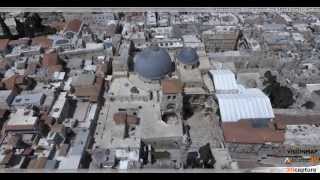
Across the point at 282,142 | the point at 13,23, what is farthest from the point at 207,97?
the point at 13,23

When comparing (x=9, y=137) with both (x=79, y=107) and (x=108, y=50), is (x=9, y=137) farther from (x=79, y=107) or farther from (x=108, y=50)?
(x=108, y=50)

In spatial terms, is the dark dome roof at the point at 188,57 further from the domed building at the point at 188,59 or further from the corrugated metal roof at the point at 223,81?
the corrugated metal roof at the point at 223,81

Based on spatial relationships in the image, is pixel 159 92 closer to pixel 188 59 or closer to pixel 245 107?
pixel 188 59

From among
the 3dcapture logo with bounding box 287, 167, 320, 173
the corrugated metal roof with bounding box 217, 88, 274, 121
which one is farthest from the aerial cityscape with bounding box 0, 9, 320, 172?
the 3dcapture logo with bounding box 287, 167, 320, 173

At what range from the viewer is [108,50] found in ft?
52.1

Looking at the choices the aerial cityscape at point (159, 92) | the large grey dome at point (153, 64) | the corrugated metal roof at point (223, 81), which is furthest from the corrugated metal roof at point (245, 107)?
the large grey dome at point (153, 64)

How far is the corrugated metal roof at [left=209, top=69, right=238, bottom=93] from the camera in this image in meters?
13.4

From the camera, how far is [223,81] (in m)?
13.6

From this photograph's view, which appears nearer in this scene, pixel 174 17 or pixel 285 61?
pixel 285 61

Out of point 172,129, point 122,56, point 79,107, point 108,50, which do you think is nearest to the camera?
point 172,129

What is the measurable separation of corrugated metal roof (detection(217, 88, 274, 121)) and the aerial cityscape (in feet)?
0.11

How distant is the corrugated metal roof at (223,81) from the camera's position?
529 inches

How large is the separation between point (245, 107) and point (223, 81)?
1552mm
